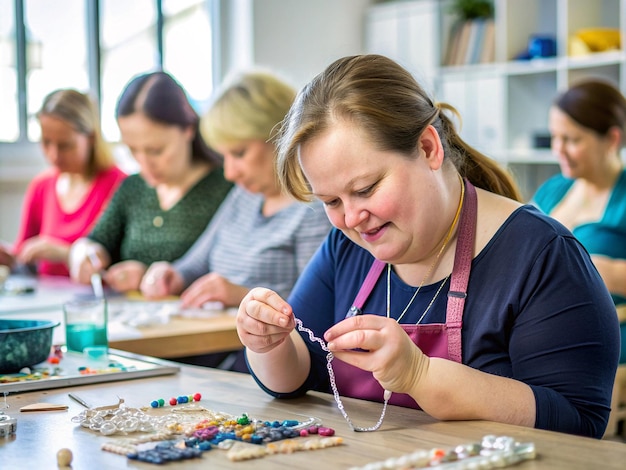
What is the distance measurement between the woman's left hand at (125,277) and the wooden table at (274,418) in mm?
1532

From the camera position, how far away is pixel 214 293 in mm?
2689

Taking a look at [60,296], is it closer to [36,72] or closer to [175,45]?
[36,72]

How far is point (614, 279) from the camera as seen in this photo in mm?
3021

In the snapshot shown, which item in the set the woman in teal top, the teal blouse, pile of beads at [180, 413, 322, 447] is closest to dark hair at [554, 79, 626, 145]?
the woman in teal top

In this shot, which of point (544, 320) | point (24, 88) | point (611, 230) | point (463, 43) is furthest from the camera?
point (463, 43)

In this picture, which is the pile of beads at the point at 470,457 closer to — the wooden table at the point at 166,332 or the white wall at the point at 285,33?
the wooden table at the point at 166,332

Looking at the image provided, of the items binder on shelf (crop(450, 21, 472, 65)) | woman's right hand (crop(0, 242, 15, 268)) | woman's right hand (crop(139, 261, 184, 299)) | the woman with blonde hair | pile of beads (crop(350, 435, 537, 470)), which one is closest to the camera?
pile of beads (crop(350, 435, 537, 470))

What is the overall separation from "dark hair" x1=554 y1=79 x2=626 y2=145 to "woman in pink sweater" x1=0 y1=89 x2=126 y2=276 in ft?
6.58

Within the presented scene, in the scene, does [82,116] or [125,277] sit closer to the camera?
[125,277]

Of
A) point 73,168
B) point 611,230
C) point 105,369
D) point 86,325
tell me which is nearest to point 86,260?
point 73,168

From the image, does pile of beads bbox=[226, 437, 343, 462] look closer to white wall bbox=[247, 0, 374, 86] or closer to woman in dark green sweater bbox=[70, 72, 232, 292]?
woman in dark green sweater bbox=[70, 72, 232, 292]

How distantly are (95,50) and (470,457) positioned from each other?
477 centimetres

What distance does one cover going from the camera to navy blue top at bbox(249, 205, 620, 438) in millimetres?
1406

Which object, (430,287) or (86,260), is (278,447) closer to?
(430,287)
